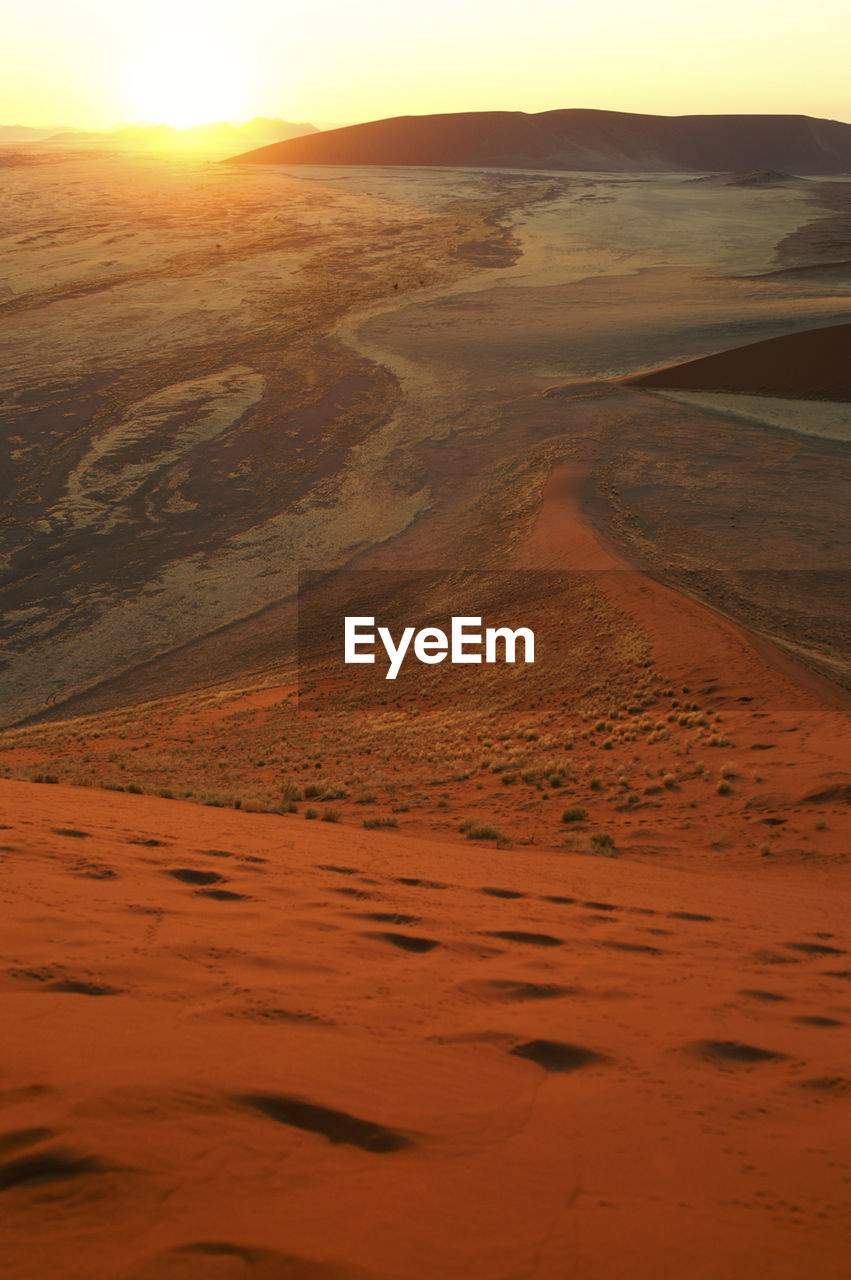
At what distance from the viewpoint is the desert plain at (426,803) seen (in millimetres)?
3223

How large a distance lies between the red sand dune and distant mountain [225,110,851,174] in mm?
90200

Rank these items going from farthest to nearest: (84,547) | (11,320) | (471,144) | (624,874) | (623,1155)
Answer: (471,144), (11,320), (84,547), (624,874), (623,1155)

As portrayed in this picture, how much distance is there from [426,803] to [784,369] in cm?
2915

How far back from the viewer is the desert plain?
3223mm

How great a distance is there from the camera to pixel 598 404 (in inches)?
1319

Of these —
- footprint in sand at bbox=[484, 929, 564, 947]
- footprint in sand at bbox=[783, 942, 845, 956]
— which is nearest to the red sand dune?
footprint in sand at bbox=[783, 942, 845, 956]

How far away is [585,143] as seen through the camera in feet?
405

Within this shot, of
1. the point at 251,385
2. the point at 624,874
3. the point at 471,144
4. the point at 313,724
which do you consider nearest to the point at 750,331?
the point at 251,385

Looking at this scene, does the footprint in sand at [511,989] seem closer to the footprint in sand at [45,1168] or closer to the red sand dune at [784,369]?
the footprint in sand at [45,1168]

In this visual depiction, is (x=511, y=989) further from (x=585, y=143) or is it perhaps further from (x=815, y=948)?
(x=585, y=143)

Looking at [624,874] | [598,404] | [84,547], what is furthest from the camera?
[598,404]

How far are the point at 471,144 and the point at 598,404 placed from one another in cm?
10105

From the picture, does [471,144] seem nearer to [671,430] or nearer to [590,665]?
[671,430]

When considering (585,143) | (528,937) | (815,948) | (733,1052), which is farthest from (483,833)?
(585,143)
